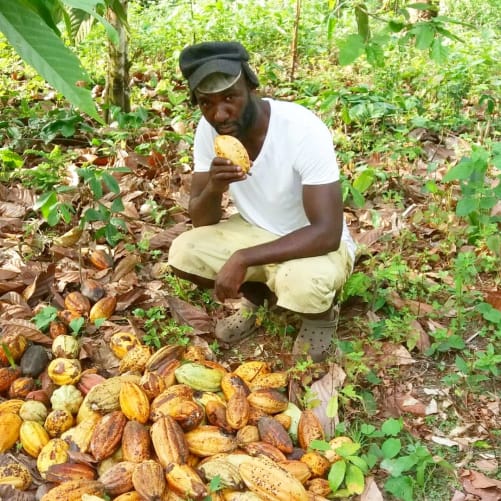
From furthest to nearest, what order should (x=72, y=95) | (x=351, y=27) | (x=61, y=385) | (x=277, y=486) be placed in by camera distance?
(x=351, y=27) < (x=61, y=385) < (x=277, y=486) < (x=72, y=95)

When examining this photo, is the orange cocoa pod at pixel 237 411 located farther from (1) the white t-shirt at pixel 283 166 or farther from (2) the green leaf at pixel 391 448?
(1) the white t-shirt at pixel 283 166

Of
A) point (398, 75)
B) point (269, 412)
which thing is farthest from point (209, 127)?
point (398, 75)

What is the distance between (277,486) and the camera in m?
2.07

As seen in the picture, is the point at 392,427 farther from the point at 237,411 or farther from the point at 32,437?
the point at 32,437

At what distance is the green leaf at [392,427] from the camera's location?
2332mm

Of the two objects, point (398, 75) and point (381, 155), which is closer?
point (381, 155)

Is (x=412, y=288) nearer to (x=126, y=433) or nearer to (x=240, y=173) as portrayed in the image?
(x=240, y=173)

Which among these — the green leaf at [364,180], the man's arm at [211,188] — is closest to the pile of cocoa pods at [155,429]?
the man's arm at [211,188]

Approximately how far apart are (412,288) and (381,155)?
147 centimetres

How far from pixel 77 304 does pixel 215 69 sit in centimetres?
135

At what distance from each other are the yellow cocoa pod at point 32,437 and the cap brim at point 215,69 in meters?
1.45

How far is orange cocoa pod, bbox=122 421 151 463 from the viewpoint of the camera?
7.28 feet

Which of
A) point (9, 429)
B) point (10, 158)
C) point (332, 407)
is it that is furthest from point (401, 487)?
point (10, 158)

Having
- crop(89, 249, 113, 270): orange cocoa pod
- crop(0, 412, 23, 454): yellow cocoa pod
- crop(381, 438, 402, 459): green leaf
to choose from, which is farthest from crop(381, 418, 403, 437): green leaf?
crop(89, 249, 113, 270): orange cocoa pod
